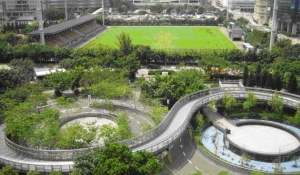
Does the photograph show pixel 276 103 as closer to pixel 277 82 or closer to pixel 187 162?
pixel 277 82

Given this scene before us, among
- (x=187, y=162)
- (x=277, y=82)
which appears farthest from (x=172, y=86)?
(x=277, y=82)

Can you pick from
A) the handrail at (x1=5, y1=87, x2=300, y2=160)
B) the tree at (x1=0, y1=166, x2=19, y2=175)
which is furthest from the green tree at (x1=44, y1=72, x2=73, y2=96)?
the tree at (x1=0, y1=166, x2=19, y2=175)

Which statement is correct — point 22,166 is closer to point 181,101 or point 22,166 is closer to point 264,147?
point 181,101

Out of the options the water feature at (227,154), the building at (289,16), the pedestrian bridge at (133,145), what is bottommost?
the water feature at (227,154)

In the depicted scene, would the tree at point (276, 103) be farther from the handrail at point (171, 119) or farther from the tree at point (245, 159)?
the tree at point (245, 159)

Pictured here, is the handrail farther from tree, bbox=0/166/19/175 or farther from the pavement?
tree, bbox=0/166/19/175

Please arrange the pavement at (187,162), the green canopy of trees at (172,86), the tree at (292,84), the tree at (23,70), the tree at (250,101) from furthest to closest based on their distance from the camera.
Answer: the tree at (23,70), the tree at (292,84), the green canopy of trees at (172,86), the tree at (250,101), the pavement at (187,162)

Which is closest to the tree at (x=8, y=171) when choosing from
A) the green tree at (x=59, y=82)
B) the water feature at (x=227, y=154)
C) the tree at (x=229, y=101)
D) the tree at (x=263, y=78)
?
the water feature at (x=227, y=154)
